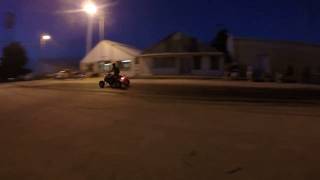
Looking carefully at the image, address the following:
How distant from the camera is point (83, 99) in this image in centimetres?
2138

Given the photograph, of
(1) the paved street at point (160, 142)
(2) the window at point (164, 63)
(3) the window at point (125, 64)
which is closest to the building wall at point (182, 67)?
(2) the window at point (164, 63)

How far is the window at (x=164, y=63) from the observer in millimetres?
56062

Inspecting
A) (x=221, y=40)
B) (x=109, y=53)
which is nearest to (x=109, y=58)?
(x=109, y=53)

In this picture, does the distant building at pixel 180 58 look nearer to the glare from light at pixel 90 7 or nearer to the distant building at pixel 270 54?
the distant building at pixel 270 54

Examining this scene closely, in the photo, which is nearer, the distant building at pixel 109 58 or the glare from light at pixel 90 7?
the glare from light at pixel 90 7

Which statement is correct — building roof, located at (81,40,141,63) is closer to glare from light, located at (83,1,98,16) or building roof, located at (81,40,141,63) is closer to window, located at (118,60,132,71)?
window, located at (118,60,132,71)

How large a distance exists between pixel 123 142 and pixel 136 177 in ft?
9.15

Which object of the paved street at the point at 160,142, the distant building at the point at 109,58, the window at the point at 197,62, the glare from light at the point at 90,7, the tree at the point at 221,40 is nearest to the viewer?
the paved street at the point at 160,142

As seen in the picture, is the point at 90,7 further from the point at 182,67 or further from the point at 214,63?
the point at 214,63

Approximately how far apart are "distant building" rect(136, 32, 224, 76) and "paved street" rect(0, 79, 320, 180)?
117ft

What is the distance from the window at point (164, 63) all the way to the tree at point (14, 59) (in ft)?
79.8

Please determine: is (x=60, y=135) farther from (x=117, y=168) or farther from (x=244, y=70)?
(x=244, y=70)

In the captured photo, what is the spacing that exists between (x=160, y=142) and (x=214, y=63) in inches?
1729

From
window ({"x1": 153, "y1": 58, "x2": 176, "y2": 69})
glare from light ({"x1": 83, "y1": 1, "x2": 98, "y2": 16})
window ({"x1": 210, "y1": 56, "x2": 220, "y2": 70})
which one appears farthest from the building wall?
glare from light ({"x1": 83, "y1": 1, "x2": 98, "y2": 16})
